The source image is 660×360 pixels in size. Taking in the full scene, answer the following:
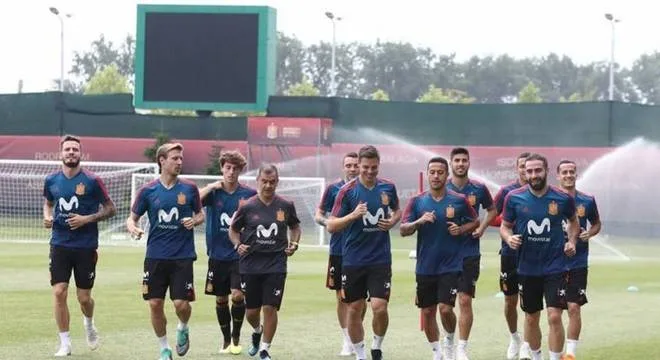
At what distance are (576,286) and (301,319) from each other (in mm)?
5543

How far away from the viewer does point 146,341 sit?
15227 mm

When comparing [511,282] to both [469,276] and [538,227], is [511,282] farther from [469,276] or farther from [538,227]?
[538,227]

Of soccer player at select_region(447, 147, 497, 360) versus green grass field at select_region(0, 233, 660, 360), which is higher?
soccer player at select_region(447, 147, 497, 360)

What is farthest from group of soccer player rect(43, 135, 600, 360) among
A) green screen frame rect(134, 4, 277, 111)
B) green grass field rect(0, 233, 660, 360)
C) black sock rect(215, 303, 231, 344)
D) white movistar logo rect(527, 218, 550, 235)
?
green screen frame rect(134, 4, 277, 111)

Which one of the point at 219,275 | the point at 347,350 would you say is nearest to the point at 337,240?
the point at 347,350

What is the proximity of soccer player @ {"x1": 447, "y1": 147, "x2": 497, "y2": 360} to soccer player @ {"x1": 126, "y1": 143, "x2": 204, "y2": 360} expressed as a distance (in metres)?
2.76

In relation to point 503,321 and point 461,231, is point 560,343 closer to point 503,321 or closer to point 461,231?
point 461,231

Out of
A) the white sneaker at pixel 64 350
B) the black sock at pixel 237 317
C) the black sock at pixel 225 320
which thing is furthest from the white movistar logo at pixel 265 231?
the white sneaker at pixel 64 350

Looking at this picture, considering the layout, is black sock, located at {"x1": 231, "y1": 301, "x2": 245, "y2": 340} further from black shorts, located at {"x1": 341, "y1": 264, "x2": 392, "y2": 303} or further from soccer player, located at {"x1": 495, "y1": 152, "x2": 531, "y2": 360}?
soccer player, located at {"x1": 495, "y1": 152, "x2": 531, "y2": 360}

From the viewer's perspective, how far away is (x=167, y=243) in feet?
43.6

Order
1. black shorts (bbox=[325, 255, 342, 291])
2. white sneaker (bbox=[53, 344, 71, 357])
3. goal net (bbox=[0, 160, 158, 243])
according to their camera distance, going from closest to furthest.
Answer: white sneaker (bbox=[53, 344, 71, 357])
black shorts (bbox=[325, 255, 342, 291])
goal net (bbox=[0, 160, 158, 243])

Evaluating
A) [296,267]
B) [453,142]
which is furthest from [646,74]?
[296,267]

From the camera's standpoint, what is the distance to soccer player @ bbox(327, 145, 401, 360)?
43.3ft

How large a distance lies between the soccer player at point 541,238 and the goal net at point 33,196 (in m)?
27.2
